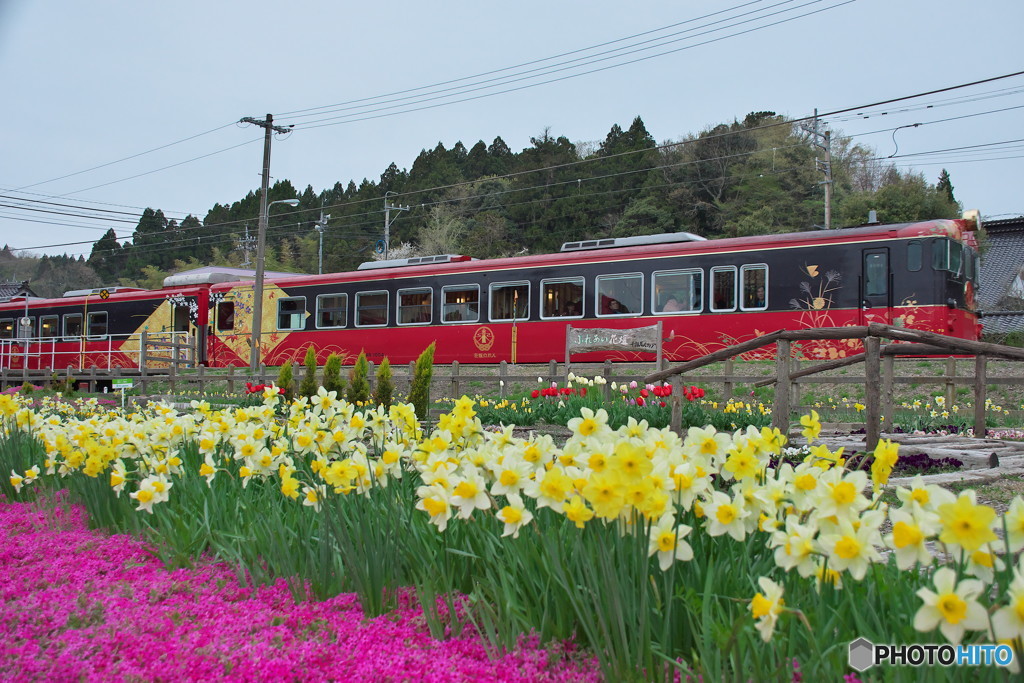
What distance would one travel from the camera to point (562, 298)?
1609cm

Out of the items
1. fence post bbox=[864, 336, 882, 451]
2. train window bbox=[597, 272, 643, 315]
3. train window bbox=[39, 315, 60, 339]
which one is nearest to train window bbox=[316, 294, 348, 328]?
train window bbox=[597, 272, 643, 315]

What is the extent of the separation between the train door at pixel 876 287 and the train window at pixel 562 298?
5.13 metres

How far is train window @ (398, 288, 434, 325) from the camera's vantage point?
58.4 ft

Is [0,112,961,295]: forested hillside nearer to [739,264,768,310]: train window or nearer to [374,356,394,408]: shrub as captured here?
[739,264,768,310]: train window

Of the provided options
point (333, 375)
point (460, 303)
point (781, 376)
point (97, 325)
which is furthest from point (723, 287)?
point (97, 325)

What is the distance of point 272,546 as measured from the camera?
9.21 feet

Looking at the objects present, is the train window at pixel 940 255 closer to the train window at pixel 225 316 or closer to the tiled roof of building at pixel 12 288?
the train window at pixel 225 316

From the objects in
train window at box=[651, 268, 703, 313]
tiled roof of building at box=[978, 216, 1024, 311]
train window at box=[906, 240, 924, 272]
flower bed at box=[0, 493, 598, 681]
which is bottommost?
flower bed at box=[0, 493, 598, 681]

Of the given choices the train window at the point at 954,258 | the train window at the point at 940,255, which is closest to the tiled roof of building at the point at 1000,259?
the train window at the point at 954,258

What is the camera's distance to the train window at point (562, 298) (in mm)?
15930

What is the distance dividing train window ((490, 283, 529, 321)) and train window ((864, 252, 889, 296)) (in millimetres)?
6363

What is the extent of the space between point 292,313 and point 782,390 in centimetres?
1623

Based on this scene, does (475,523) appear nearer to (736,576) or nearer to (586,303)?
(736,576)

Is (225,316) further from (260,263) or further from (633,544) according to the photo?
(633,544)
